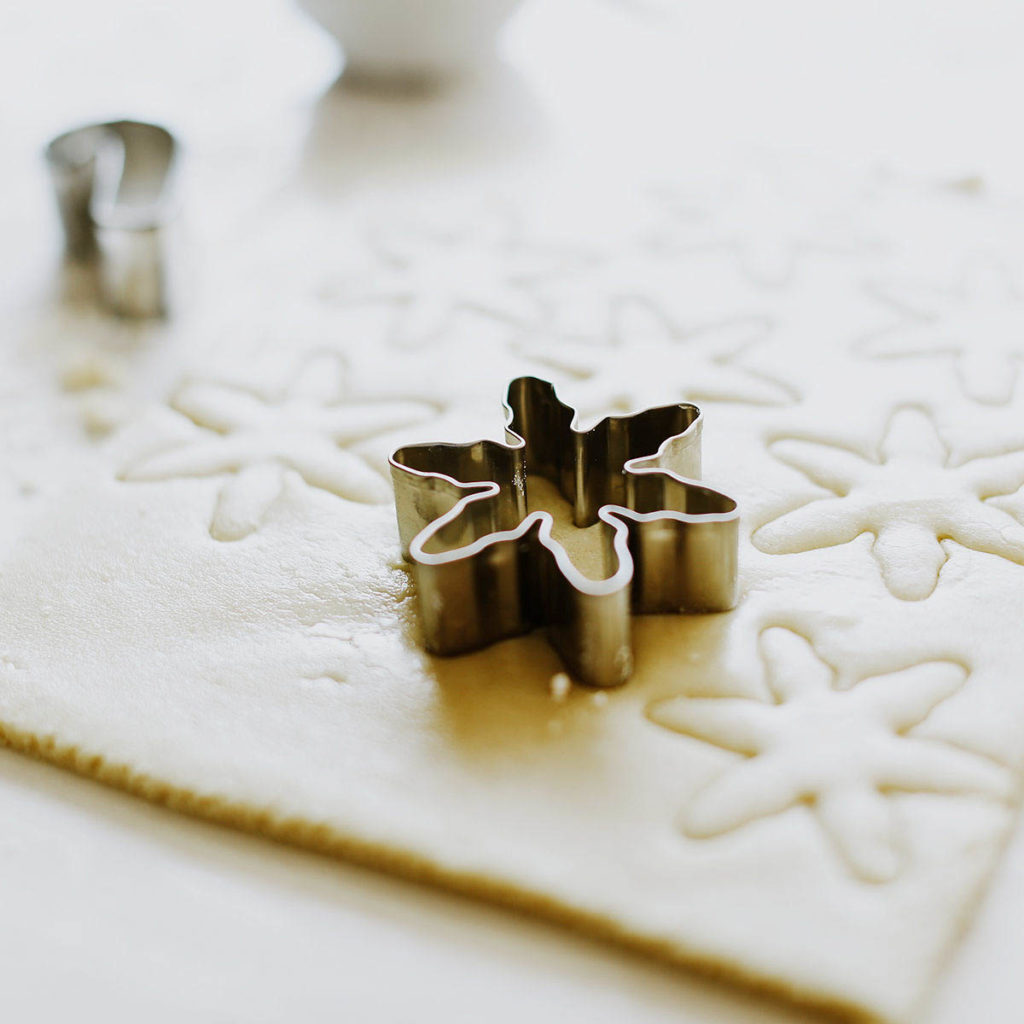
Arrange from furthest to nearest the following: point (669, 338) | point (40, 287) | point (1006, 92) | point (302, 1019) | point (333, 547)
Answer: point (1006, 92) < point (40, 287) < point (669, 338) < point (333, 547) < point (302, 1019)

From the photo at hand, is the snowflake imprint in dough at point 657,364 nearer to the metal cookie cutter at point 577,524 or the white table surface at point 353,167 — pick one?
the metal cookie cutter at point 577,524

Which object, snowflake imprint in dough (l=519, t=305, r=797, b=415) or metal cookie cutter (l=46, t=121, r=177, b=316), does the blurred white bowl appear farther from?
snowflake imprint in dough (l=519, t=305, r=797, b=415)

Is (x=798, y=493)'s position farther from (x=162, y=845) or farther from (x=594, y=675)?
(x=162, y=845)

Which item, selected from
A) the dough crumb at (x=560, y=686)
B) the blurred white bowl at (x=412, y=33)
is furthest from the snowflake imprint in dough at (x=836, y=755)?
the blurred white bowl at (x=412, y=33)

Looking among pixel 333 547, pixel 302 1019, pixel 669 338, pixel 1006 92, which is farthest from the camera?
pixel 1006 92

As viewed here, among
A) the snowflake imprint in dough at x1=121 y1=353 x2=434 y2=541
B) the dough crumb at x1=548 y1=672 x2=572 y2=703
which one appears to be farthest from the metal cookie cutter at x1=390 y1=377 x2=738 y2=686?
the snowflake imprint in dough at x1=121 y1=353 x2=434 y2=541

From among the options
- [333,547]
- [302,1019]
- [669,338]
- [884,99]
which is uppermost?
[884,99]

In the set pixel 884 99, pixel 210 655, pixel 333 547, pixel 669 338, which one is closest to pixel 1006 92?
pixel 884 99
